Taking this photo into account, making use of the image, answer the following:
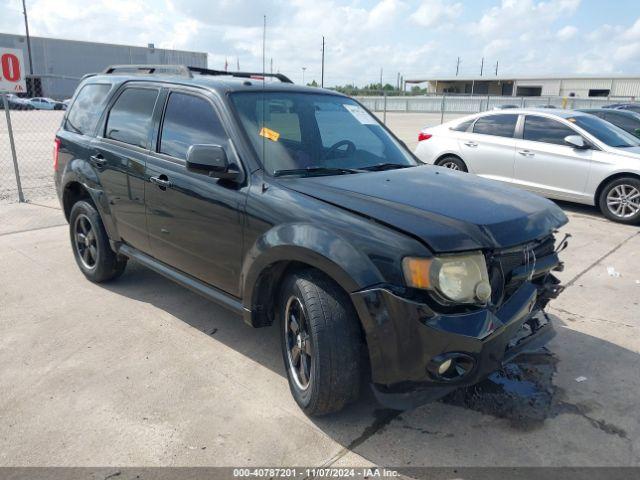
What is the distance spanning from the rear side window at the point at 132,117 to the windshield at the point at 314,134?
3.09ft

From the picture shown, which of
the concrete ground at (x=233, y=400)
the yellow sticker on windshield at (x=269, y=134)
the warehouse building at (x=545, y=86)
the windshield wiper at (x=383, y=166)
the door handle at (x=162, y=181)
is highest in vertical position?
the warehouse building at (x=545, y=86)

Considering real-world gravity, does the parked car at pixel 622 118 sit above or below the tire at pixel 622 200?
above

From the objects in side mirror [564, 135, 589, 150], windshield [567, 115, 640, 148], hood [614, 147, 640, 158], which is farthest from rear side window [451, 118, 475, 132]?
hood [614, 147, 640, 158]

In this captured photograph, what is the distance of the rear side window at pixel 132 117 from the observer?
162 inches

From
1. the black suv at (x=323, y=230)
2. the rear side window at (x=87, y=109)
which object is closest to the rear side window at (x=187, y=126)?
the black suv at (x=323, y=230)

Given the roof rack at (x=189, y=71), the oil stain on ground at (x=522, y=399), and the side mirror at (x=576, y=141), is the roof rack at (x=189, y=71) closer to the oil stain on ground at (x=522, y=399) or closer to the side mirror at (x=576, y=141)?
the oil stain on ground at (x=522, y=399)

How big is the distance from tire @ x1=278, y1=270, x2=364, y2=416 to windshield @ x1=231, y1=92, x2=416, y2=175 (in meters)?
0.85

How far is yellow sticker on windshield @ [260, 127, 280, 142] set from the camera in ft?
11.2

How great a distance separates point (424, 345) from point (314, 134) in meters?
1.86

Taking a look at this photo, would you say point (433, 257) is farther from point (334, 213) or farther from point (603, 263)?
point (603, 263)

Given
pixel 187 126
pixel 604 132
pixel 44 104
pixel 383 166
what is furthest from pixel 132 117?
pixel 44 104

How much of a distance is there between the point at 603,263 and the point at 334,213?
14.2 feet

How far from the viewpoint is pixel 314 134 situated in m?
3.79

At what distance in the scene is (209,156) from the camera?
3.17 meters
